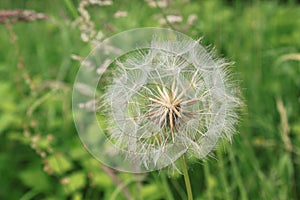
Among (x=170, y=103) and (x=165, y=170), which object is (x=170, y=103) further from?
(x=165, y=170)

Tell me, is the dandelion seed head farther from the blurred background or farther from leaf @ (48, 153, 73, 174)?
leaf @ (48, 153, 73, 174)

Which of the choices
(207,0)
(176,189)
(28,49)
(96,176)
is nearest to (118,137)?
(176,189)

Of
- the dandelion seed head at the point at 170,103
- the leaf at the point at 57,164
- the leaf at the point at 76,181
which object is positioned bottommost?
the leaf at the point at 76,181

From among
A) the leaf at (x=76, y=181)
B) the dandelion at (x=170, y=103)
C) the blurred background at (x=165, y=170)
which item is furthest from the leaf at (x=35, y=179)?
the dandelion at (x=170, y=103)

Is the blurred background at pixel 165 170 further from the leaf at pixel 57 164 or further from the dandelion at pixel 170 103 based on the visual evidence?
the dandelion at pixel 170 103

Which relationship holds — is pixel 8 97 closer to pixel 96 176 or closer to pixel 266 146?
pixel 96 176

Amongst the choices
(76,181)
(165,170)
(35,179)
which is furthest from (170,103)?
(35,179)
